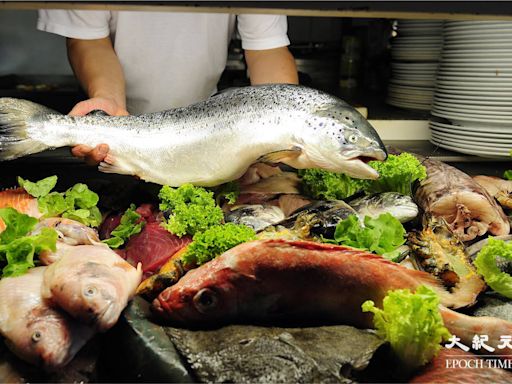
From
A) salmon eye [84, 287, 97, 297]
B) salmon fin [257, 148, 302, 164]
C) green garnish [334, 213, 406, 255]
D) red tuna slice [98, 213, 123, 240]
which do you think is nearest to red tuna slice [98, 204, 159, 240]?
red tuna slice [98, 213, 123, 240]

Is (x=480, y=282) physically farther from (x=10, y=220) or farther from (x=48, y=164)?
(x=48, y=164)

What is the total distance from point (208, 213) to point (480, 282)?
87cm

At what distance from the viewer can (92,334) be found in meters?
1.29

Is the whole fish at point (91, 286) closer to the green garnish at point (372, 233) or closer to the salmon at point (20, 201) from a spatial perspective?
the salmon at point (20, 201)

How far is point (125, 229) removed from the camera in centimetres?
181

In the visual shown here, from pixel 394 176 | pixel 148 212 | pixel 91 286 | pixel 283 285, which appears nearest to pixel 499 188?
pixel 394 176

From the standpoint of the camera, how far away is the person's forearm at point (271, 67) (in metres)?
2.92

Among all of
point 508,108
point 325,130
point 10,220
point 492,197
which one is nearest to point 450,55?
point 508,108

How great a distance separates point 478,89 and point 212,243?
6.32ft

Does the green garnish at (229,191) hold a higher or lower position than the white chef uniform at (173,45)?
lower

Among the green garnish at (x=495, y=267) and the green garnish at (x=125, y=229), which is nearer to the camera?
the green garnish at (x=495, y=267)

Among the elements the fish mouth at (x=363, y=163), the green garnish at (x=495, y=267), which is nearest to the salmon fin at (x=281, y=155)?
the fish mouth at (x=363, y=163)

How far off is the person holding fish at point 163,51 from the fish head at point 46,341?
5.04ft

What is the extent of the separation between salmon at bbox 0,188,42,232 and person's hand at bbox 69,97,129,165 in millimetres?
232
